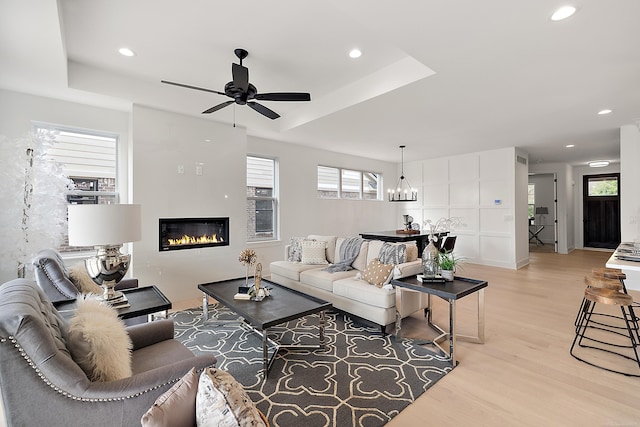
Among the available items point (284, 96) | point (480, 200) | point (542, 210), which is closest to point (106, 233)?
point (284, 96)

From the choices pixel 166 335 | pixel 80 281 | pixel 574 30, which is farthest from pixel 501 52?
pixel 80 281

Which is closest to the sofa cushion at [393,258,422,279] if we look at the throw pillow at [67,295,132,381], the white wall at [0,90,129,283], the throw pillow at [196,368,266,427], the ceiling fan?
the ceiling fan

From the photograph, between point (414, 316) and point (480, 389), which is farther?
point (414, 316)

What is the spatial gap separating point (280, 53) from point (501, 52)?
2.16m

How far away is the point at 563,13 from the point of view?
219cm

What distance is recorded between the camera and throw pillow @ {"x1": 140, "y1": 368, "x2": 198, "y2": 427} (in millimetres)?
991

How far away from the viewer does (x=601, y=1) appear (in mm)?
2068

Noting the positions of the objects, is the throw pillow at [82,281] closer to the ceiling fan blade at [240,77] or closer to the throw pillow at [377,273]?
the ceiling fan blade at [240,77]

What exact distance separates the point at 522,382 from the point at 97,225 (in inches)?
138

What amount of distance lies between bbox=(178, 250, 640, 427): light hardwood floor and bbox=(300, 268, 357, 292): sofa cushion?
97 centimetres

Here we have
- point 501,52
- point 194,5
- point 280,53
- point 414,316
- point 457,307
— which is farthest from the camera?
point 457,307

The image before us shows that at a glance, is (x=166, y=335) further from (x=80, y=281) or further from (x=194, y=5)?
(x=194, y=5)

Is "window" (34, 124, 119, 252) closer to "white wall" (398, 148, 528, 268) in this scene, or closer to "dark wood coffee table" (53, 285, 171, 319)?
"dark wood coffee table" (53, 285, 171, 319)

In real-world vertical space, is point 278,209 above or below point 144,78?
below
